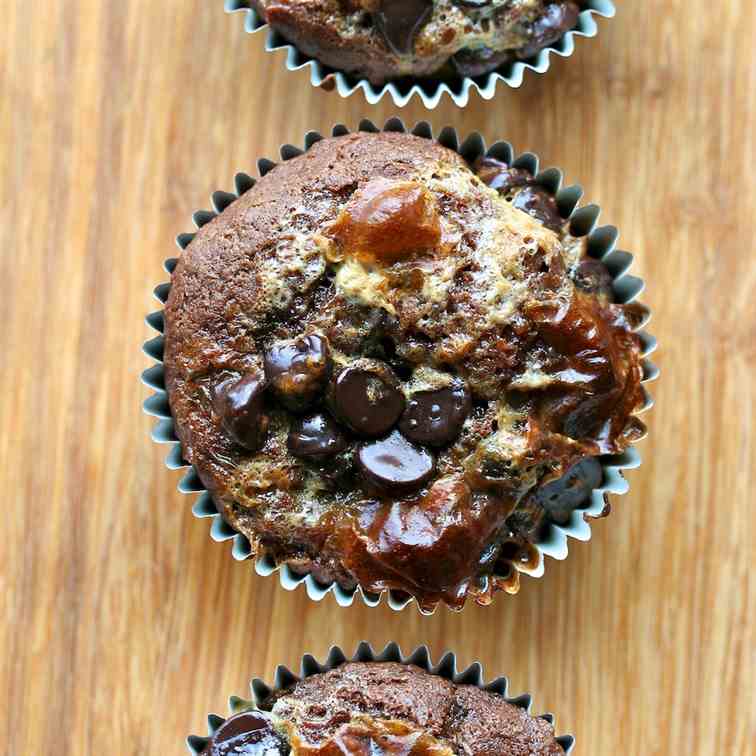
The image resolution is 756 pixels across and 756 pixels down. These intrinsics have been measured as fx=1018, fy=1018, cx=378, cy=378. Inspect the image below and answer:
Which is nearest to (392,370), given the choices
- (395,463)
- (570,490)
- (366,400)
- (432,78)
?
(366,400)

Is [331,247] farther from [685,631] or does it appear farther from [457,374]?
[685,631]

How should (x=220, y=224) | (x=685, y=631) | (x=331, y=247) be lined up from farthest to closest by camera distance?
(x=685, y=631) → (x=220, y=224) → (x=331, y=247)

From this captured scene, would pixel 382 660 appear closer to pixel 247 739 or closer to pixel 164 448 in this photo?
pixel 247 739

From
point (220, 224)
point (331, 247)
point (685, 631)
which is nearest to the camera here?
point (331, 247)

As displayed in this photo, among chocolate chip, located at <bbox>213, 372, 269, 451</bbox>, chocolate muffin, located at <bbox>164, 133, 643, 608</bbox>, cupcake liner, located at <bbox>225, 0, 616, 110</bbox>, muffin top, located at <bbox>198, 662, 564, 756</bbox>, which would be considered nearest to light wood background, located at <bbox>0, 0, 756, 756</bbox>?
cupcake liner, located at <bbox>225, 0, 616, 110</bbox>

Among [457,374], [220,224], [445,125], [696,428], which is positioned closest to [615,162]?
[445,125]

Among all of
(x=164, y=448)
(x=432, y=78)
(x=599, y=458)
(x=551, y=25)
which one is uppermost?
(x=551, y=25)
